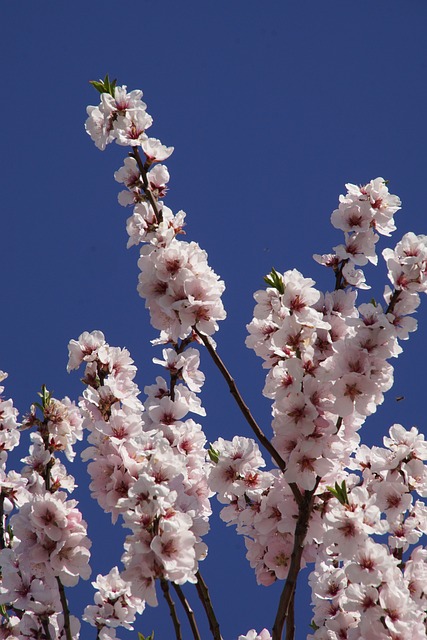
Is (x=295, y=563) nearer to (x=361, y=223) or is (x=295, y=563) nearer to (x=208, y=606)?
(x=208, y=606)

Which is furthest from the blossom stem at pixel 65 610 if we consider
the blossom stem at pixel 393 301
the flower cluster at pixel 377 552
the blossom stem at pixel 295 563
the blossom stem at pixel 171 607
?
the blossom stem at pixel 393 301

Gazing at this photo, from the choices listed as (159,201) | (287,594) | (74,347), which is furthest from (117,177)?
(287,594)

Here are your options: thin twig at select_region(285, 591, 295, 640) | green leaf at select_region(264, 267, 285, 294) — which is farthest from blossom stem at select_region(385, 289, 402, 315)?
thin twig at select_region(285, 591, 295, 640)

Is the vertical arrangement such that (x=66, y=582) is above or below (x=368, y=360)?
below

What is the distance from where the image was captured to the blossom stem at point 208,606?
187cm

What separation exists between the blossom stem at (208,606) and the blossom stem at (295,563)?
148mm

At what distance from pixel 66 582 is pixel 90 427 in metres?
0.34

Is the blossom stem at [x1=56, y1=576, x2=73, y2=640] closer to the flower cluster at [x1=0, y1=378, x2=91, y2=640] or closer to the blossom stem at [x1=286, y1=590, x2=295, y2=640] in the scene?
the flower cluster at [x1=0, y1=378, x2=91, y2=640]

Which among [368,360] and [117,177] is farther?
[117,177]

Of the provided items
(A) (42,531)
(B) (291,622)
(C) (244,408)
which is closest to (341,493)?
(C) (244,408)

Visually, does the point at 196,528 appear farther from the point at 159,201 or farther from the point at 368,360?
the point at 159,201

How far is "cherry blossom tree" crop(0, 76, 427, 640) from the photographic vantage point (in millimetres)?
1712

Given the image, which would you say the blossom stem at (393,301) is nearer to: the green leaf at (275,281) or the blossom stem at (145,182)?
the green leaf at (275,281)

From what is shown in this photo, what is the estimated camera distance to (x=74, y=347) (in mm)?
1987
